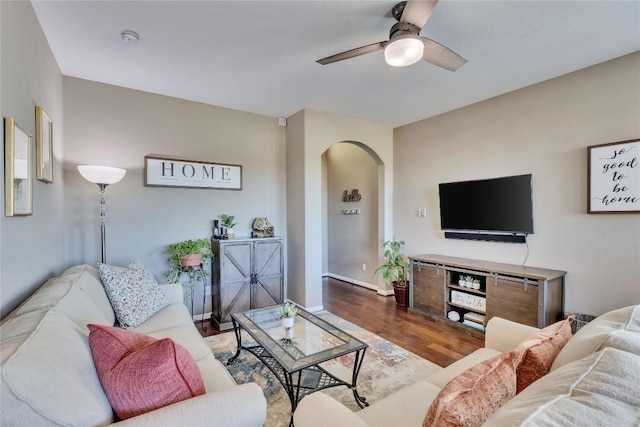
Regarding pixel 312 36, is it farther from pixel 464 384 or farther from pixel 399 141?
pixel 399 141

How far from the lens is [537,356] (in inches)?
42.5

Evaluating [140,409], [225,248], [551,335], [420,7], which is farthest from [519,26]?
[225,248]

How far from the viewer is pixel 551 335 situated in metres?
1.23

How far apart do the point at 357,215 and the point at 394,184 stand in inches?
37.9

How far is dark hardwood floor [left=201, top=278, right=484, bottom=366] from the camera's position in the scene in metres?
2.79

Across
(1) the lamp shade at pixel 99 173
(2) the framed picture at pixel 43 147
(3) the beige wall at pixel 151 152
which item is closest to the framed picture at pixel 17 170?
(2) the framed picture at pixel 43 147

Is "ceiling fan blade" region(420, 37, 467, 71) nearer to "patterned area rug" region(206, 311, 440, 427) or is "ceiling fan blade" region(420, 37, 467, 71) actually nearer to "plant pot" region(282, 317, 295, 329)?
"plant pot" region(282, 317, 295, 329)

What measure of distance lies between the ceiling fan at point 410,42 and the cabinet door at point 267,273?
2316 mm

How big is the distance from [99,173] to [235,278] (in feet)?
5.54

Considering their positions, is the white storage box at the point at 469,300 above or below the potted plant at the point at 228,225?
below

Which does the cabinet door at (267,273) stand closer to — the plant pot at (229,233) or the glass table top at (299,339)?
the plant pot at (229,233)

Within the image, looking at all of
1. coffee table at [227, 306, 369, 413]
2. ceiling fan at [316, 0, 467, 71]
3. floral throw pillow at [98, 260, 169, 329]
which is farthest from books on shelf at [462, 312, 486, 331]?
floral throw pillow at [98, 260, 169, 329]

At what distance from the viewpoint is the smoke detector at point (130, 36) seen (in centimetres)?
217

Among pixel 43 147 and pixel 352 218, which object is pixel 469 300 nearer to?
pixel 352 218
